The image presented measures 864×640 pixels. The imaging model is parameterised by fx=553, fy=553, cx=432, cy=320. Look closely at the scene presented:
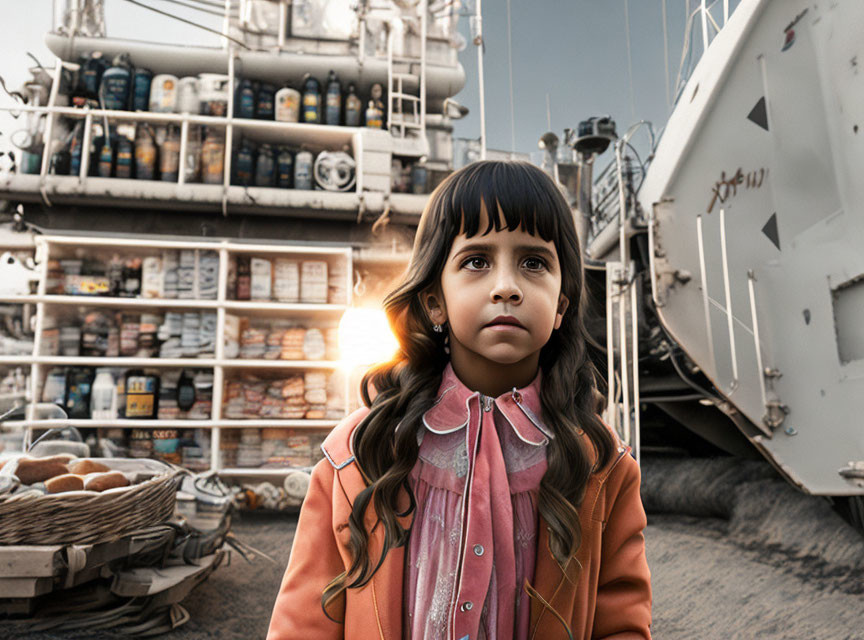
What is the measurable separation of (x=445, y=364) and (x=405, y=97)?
14.9ft

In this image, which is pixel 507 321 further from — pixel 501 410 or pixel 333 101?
pixel 333 101

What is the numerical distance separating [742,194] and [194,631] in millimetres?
3708

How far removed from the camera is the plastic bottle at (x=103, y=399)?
427 cm

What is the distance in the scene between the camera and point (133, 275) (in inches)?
179

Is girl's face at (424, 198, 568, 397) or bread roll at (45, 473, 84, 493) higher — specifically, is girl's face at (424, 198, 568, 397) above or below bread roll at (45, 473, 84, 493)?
above

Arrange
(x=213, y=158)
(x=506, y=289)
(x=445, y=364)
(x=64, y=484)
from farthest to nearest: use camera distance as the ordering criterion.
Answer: (x=213, y=158) → (x=64, y=484) → (x=445, y=364) → (x=506, y=289)

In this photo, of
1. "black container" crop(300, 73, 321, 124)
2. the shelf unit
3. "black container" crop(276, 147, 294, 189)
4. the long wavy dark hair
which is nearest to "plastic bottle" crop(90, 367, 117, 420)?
the shelf unit

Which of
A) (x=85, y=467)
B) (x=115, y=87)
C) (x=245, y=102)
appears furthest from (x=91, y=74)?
(x=85, y=467)

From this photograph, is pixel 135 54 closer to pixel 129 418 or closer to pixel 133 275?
pixel 133 275

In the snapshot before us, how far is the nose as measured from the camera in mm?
704

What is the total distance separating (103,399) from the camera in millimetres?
4281

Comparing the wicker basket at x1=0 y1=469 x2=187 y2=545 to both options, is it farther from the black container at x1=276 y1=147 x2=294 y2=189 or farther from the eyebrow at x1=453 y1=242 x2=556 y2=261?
the black container at x1=276 y1=147 x2=294 y2=189

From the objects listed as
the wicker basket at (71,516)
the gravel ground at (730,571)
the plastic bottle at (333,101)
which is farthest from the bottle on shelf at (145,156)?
the wicker basket at (71,516)

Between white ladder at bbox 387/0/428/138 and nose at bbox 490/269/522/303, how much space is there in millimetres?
A: 4508
